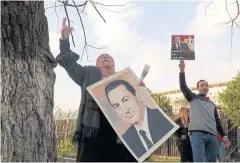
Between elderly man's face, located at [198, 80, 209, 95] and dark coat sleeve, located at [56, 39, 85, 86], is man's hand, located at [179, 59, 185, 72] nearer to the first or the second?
elderly man's face, located at [198, 80, 209, 95]

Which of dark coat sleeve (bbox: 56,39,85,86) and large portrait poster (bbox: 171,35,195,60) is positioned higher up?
large portrait poster (bbox: 171,35,195,60)

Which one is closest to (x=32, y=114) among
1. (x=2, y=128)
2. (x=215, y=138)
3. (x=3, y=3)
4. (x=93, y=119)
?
(x=2, y=128)

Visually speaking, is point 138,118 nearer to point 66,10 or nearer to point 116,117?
point 116,117

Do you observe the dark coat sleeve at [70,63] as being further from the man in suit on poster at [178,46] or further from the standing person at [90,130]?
the man in suit on poster at [178,46]

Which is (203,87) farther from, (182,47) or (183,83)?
(182,47)

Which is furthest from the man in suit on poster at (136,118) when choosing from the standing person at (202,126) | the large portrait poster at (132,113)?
the standing person at (202,126)

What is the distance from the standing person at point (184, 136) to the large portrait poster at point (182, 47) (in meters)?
1.28

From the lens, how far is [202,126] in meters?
4.04

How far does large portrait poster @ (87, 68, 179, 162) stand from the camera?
10.4 ft

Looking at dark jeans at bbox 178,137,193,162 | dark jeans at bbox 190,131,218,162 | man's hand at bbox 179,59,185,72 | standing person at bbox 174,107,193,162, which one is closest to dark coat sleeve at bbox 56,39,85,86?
man's hand at bbox 179,59,185,72

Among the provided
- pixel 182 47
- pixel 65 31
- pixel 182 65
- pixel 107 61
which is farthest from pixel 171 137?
pixel 65 31

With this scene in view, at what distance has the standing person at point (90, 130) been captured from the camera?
3.18m

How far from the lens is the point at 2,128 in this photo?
1.96m

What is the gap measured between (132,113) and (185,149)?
6.00ft
